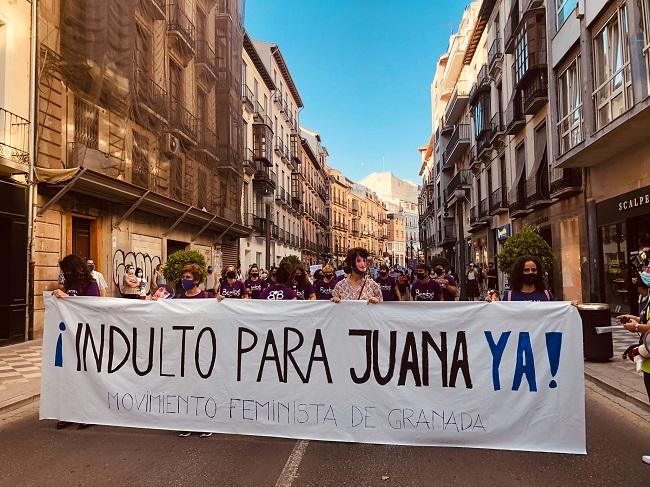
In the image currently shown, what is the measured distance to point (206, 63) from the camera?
79.6 ft

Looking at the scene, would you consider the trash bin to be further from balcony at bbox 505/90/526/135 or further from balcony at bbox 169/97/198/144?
balcony at bbox 505/90/526/135

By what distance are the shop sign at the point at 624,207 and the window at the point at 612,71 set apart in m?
2.02

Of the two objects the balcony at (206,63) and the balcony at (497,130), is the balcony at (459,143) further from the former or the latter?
the balcony at (206,63)

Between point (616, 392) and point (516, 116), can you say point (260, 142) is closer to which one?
point (516, 116)

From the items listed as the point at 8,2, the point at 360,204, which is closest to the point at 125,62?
the point at 8,2

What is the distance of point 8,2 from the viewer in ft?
40.1

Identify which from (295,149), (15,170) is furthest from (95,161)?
(295,149)

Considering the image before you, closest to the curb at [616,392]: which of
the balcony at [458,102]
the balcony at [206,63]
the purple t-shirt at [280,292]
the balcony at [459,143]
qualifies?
the purple t-shirt at [280,292]

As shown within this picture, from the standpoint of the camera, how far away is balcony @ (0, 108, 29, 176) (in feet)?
38.2

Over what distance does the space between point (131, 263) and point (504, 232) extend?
58.5 ft

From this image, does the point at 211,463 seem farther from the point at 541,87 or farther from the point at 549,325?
the point at 541,87

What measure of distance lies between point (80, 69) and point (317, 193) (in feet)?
174

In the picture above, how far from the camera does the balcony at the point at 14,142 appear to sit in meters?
11.6

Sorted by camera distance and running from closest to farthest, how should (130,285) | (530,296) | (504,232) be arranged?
(530,296) → (130,285) → (504,232)
